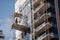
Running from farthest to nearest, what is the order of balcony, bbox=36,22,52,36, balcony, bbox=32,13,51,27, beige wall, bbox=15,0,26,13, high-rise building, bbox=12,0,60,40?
beige wall, bbox=15,0,26,13 < balcony, bbox=32,13,51,27 < high-rise building, bbox=12,0,60,40 < balcony, bbox=36,22,52,36

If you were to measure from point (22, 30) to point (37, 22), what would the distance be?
221 cm

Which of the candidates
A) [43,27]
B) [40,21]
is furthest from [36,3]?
[43,27]

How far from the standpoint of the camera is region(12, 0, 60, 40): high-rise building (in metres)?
20.1

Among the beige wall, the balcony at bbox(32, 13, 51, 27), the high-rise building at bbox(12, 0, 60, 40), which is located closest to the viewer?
the high-rise building at bbox(12, 0, 60, 40)

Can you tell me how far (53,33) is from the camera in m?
19.9

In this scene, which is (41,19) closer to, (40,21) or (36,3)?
(40,21)

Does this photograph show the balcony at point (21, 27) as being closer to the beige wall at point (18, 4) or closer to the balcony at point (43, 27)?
the balcony at point (43, 27)

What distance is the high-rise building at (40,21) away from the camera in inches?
792

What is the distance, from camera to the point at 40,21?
69.5 ft

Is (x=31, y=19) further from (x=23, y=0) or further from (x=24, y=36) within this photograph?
(x=23, y=0)

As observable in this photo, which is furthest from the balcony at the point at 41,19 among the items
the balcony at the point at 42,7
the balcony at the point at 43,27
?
the balcony at the point at 42,7

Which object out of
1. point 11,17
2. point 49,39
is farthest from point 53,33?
point 11,17

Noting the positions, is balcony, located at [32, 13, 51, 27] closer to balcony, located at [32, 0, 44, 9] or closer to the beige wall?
balcony, located at [32, 0, 44, 9]

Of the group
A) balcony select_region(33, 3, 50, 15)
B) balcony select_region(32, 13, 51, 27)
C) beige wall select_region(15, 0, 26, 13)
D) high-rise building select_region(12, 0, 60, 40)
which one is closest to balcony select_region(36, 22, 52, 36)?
high-rise building select_region(12, 0, 60, 40)
